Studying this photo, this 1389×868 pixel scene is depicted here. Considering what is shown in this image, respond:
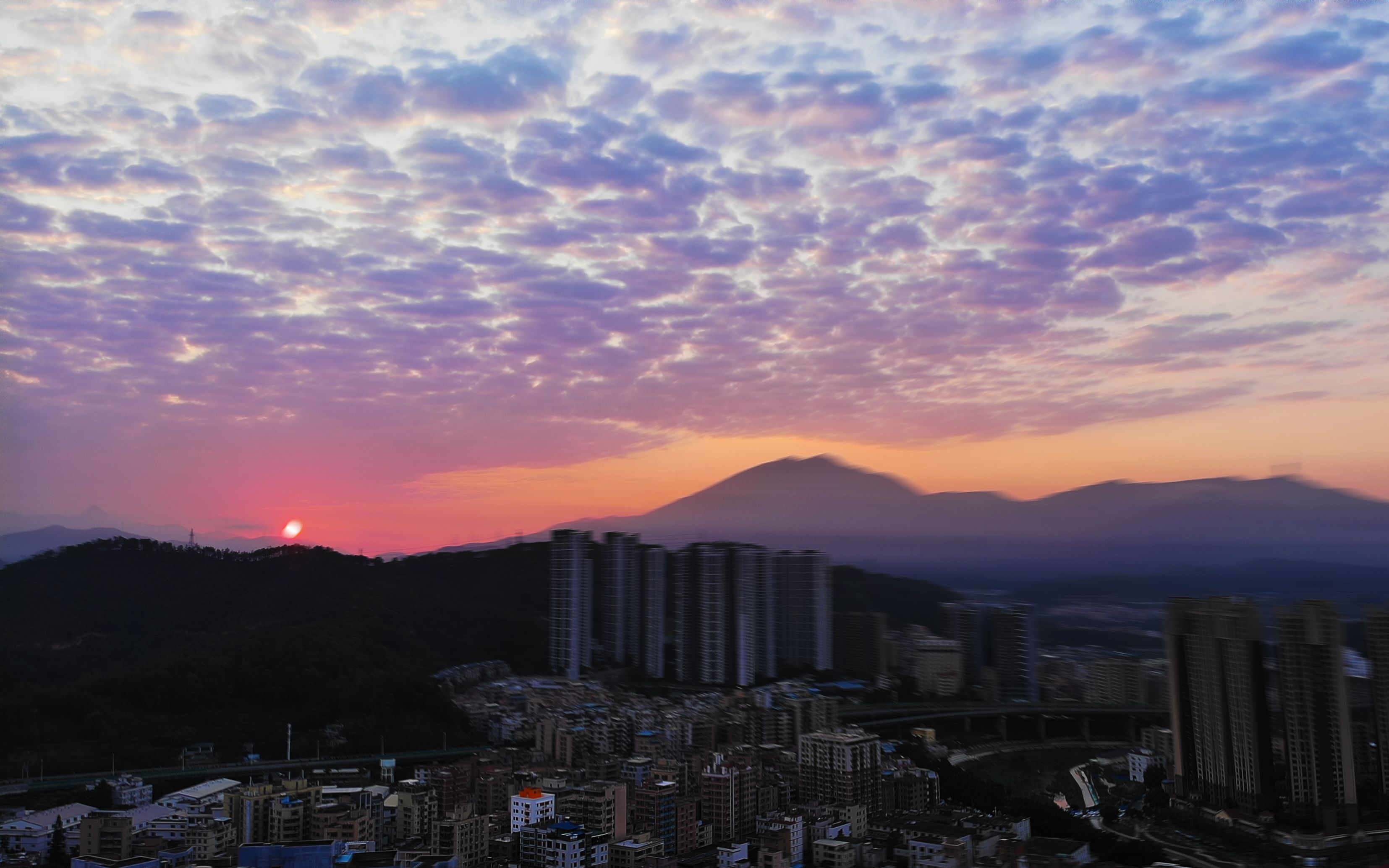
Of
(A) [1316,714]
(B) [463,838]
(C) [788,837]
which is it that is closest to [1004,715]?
(A) [1316,714]

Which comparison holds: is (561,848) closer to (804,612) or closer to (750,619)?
(750,619)

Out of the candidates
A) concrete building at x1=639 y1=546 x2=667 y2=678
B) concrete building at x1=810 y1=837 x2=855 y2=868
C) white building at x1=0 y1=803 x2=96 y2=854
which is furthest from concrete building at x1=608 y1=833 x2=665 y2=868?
concrete building at x1=639 y1=546 x2=667 y2=678

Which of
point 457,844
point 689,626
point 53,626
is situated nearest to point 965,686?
point 689,626

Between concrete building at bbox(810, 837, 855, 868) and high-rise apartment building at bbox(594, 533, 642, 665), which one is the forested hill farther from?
concrete building at bbox(810, 837, 855, 868)

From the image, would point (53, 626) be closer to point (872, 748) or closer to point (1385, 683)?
point (872, 748)

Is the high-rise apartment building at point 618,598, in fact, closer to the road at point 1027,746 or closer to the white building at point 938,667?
the white building at point 938,667

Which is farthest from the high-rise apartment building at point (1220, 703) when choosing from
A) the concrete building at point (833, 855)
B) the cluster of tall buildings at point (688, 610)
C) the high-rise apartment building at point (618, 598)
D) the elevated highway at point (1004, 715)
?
the high-rise apartment building at point (618, 598)
